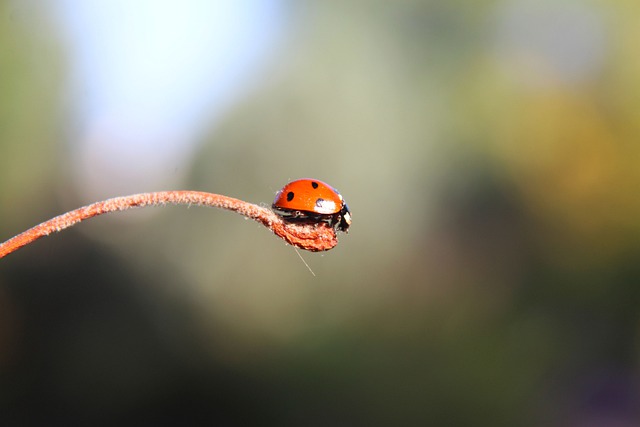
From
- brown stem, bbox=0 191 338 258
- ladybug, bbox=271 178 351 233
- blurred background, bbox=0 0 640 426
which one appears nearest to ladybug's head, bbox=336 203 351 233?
ladybug, bbox=271 178 351 233

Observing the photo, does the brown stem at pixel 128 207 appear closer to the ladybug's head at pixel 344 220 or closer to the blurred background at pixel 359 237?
the ladybug's head at pixel 344 220

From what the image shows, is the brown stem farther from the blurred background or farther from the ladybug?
the blurred background

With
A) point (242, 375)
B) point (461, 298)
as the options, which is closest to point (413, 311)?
point (461, 298)

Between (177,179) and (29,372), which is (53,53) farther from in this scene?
(29,372)

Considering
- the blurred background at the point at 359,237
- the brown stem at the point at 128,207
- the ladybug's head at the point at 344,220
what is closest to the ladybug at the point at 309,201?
the ladybug's head at the point at 344,220

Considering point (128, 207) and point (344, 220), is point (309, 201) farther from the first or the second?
point (128, 207)

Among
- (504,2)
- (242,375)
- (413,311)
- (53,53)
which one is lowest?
(242,375)
